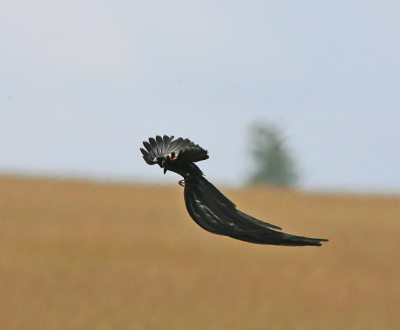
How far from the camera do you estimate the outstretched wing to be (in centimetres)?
119

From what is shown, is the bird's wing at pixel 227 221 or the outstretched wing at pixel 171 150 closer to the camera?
the bird's wing at pixel 227 221

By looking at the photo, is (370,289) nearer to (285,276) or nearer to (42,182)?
(285,276)

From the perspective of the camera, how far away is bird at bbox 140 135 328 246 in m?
1.04

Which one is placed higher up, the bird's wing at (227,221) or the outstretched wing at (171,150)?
the outstretched wing at (171,150)

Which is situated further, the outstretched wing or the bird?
the outstretched wing

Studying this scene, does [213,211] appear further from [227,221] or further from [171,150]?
[171,150]

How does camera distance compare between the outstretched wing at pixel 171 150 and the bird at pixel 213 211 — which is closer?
the bird at pixel 213 211

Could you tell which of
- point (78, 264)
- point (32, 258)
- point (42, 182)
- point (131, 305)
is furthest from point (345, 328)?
point (42, 182)

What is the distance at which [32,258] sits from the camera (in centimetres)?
6931

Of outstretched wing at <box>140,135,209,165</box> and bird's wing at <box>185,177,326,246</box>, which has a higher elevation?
outstretched wing at <box>140,135,209,165</box>

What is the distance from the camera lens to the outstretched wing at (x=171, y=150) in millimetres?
1192

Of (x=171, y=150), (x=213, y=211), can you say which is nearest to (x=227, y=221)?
(x=213, y=211)

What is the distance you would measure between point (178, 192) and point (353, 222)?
78.1 m

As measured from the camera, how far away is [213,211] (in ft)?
3.54
